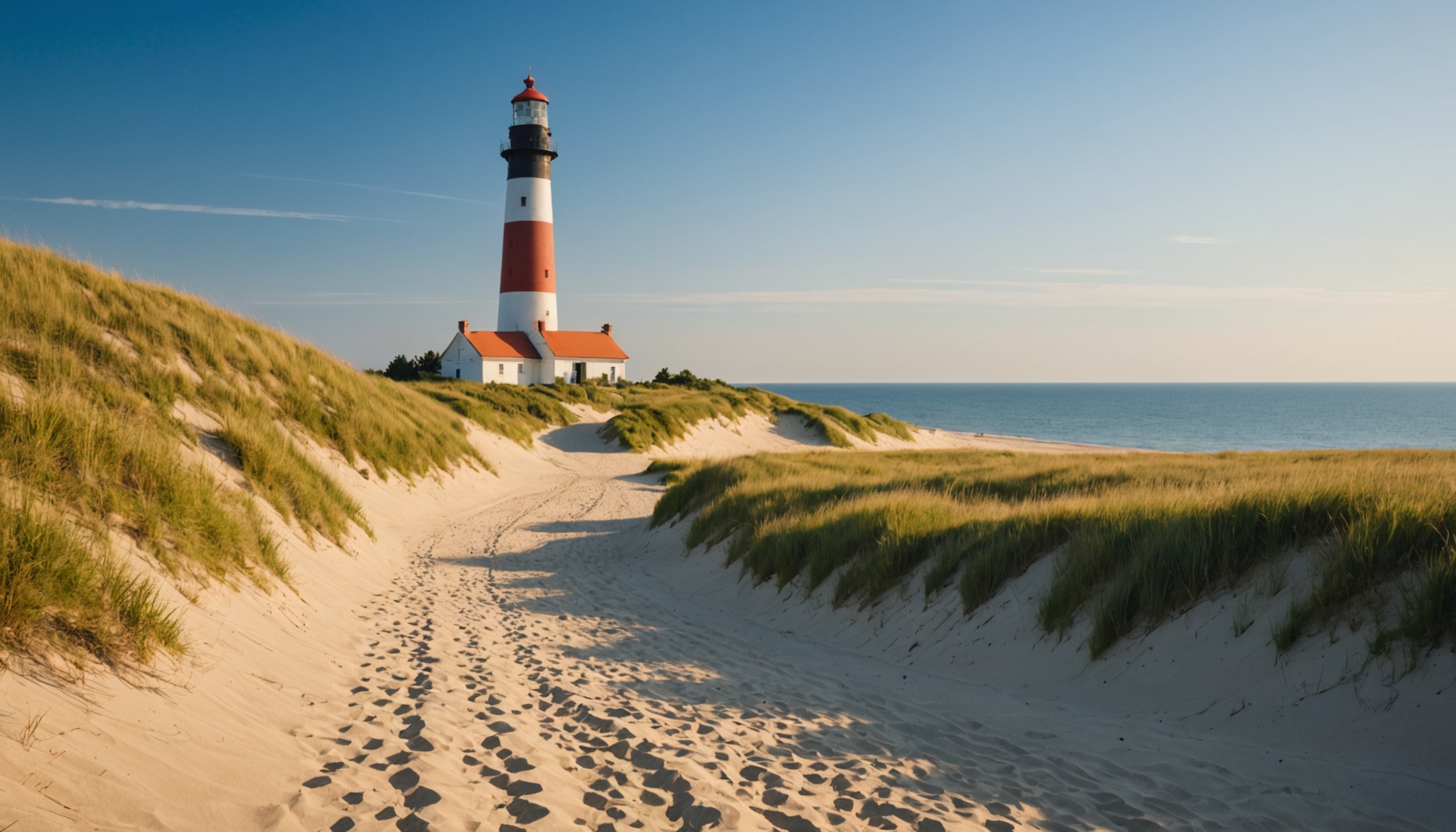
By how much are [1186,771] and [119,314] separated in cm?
1511

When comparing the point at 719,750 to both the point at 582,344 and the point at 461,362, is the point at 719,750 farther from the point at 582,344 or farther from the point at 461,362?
the point at 582,344

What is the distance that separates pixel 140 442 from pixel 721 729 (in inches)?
226

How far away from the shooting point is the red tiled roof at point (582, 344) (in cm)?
5188

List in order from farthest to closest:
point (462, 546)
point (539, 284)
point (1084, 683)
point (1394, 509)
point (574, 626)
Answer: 1. point (539, 284)
2. point (462, 546)
3. point (574, 626)
4. point (1084, 683)
5. point (1394, 509)

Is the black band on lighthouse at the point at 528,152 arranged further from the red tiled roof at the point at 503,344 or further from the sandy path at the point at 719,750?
the sandy path at the point at 719,750

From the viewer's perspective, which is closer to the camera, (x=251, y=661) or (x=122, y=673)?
(x=122, y=673)

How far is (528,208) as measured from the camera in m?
46.5

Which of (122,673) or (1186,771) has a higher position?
(122,673)

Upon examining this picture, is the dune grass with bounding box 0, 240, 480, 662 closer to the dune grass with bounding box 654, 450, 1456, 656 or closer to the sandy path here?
the sandy path

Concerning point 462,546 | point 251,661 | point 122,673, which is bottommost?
point 462,546

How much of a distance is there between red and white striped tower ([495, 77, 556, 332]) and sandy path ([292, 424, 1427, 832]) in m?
42.4

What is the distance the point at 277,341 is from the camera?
54.2ft

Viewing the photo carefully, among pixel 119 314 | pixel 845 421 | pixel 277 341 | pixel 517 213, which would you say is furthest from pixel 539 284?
pixel 119 314

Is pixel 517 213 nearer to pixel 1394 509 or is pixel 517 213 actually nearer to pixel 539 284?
pixel 539 284
